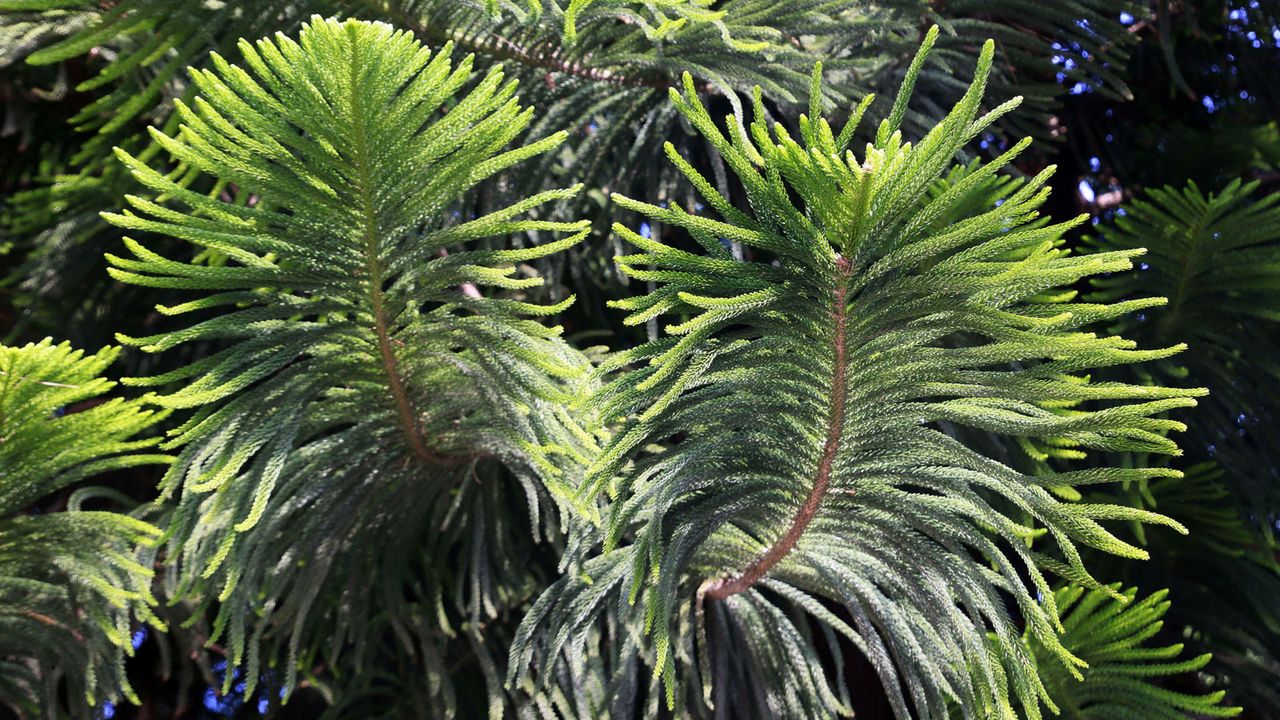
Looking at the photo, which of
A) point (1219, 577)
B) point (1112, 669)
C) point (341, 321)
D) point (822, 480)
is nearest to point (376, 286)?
point (341, 321)

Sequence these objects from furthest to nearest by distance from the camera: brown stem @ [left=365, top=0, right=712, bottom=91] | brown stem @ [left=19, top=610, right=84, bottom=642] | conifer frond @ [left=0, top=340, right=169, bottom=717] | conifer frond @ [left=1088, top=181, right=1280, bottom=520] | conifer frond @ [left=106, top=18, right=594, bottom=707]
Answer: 1. conifer frond @ [left=1088, top=181, right=1280, bottom=520]
2. brown stem @ [left=365, top=0, right=712, bottom=91]
3. brown stem @ [left=19, top=610, right=84, bottom=642]
4. conifer frond @ [left=0, top=340, right=169, bottom=717]
5. conifer frond @ [left=106, top=18, right=594, bottom=707]

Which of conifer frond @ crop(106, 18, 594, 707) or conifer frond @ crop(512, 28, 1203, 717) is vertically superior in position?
conifer frond @ crop(106, 18, 594, 707)

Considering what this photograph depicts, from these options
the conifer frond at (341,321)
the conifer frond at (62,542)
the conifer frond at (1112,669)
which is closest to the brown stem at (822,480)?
the conifer frond at (341,321)

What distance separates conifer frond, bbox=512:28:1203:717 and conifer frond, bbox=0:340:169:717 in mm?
469

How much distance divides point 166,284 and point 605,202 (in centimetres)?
76

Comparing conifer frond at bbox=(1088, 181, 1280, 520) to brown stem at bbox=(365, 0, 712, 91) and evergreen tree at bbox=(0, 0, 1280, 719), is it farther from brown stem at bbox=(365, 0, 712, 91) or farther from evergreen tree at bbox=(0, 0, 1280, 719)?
brown stem at bbox=(365, 0, 712, 91)

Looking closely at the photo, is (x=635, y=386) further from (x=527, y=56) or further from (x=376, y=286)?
(x=527, y=56)

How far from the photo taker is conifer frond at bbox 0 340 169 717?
115 cm

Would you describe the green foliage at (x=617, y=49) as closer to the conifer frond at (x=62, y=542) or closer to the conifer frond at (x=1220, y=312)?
the conifer frond at (x=1220, y=312)

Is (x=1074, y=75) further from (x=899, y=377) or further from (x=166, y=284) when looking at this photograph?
(x=166, y=284)

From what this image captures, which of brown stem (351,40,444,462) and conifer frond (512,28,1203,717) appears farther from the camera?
brown stem (351,40,444,462)

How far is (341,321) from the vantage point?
112cm

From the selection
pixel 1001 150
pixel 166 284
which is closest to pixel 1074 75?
pixel 1001 150

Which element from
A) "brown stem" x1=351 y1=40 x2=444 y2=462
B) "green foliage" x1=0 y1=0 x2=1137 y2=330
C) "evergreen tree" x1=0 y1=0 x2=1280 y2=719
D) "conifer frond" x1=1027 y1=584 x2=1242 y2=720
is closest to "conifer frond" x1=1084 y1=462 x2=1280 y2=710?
"evergreen tree" x1=0 y1=0 x2=1280 y2=719
